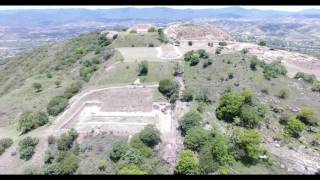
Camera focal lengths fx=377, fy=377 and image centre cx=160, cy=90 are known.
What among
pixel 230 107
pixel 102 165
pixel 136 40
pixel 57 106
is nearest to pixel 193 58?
pixel 230 107

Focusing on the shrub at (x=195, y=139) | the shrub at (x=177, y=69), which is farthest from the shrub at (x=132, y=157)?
the shrub at (x=177, y=69)

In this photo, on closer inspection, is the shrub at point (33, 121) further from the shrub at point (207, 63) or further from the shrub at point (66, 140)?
the shrub at point (207, 63)

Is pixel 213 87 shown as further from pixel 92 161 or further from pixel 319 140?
pixel 92 161

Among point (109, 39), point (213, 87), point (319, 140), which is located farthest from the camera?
point (109, 39)

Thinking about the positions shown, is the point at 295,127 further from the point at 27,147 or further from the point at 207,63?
the point at 27,147

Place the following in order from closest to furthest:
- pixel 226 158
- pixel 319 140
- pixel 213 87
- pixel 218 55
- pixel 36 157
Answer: pixel 226 158
pixel 36 157
pixel 319 140
pixel 213 87
pixel 218 55
